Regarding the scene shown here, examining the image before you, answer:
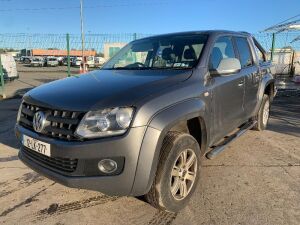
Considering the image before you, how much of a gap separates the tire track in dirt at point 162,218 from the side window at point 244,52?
2.70 m

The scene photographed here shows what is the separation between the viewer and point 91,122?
9.34ft

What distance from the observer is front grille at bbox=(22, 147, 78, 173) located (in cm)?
298

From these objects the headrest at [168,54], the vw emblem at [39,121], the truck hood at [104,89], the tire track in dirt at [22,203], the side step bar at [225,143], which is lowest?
the tire track in dirt at [22,203]

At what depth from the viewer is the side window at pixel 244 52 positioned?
5.17m

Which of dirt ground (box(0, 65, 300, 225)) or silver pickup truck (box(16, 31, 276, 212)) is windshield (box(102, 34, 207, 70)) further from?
dirt ground (box(0, 65, 300, 225))

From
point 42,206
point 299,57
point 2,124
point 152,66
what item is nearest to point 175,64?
point 152,66

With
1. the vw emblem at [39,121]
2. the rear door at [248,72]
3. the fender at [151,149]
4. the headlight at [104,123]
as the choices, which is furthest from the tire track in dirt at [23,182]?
the rear door at [248,72]

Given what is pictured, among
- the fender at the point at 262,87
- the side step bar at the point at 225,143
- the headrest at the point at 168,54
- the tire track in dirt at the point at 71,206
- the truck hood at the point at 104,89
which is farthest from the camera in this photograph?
the fender at the point at 262,87

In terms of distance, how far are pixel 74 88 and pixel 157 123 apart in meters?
1.02

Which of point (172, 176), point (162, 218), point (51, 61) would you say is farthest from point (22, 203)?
point (51, 61)

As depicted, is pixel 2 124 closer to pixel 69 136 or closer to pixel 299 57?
pixel 69 136

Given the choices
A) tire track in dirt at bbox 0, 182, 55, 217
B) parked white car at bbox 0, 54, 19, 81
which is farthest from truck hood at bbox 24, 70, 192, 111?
parked white car at bbox 0, 54, 19, 81

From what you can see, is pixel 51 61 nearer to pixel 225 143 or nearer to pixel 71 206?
pixel 225 143

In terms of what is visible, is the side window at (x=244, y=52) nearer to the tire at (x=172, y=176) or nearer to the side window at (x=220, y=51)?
the side window at (x=220, y=51)
